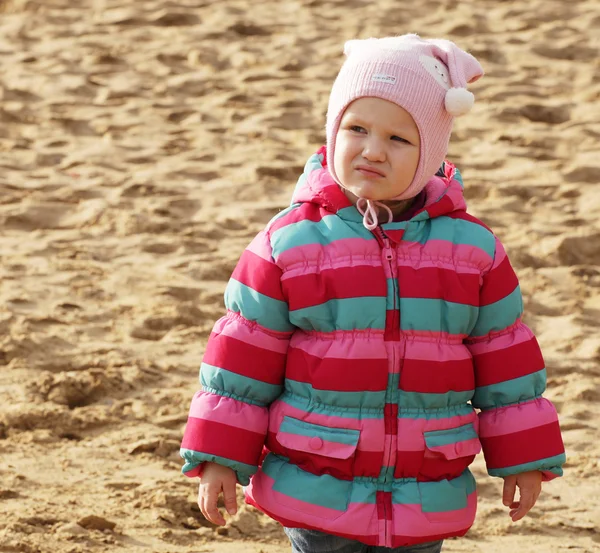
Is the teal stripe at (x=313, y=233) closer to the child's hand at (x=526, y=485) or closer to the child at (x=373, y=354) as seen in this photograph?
the child at (x=373, y=354)

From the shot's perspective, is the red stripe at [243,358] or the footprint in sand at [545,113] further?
the footprint in sand at [545,113]

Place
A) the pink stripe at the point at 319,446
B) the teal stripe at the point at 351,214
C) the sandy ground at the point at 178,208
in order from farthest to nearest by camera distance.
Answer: the sandy ground at the point at 178,208 → the teal stripe at the point at 351,214 → the pink stripe at the point at 319,446

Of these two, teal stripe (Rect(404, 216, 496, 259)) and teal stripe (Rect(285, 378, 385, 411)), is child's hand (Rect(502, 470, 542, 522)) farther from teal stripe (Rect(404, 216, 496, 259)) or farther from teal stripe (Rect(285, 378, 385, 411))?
teal stripe (Rect(404, 216, 496, 259))

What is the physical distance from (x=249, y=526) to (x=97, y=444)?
0.70 meters

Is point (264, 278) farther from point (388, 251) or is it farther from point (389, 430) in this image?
point (389, 430)

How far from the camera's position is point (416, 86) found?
2.27 metres

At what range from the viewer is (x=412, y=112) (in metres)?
2.27

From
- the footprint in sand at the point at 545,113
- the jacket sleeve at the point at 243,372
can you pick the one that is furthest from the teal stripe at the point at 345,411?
the footprint in sand at the point at 545,113

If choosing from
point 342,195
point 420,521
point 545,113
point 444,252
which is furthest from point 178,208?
point 420,521

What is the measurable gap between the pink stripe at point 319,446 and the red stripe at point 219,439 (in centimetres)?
8

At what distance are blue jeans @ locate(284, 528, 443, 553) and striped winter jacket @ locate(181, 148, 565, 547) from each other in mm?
64

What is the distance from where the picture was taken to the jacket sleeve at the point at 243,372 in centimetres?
226

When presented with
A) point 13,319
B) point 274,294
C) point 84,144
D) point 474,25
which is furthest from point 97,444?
point 474,25

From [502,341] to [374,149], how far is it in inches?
18.6
